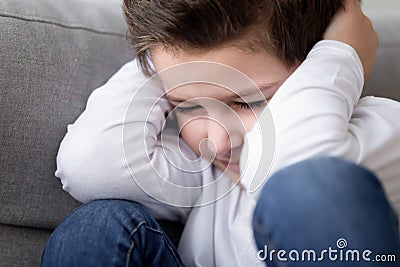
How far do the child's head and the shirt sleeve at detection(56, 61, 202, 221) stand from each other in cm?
7

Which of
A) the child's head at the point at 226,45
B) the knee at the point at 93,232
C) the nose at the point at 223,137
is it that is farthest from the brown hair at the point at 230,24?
the knee at the point at 93,232

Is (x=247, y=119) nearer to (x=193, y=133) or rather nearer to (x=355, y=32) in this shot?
(x=193, y=133)

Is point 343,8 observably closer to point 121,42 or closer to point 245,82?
point 245,82

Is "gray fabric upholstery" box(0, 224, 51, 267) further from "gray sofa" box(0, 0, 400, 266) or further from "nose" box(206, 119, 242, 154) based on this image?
"nose" box(206, 119, 242, 154)

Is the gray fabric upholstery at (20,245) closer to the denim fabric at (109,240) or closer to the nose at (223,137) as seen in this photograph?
the denim fabric at (109,240)

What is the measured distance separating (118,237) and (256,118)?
0.72 feet

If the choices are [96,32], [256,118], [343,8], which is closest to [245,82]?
[256,118]

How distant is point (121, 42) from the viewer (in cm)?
99

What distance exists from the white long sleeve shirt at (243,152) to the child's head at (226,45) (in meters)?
0.03

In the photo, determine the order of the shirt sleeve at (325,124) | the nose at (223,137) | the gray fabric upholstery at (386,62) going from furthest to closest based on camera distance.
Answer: the gray fabric upholstery at (386,62)
the nose at (223,137)
the shirt sleeve at (325,124)
